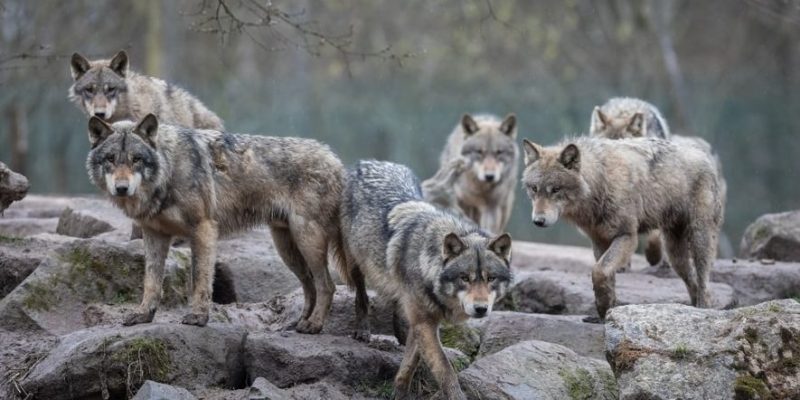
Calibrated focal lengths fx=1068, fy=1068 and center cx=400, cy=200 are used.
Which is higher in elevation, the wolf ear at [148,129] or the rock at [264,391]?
the wolf ear at [148,129]

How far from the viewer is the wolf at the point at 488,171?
14016 millimetres

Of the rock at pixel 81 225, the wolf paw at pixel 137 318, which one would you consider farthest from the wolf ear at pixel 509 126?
the wolf paw at pixel 137 318

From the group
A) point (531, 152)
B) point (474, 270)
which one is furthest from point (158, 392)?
point (531, 152)

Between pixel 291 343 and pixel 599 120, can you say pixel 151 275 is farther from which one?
pixel 599 120

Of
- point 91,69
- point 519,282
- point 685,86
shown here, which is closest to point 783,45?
point 685,86

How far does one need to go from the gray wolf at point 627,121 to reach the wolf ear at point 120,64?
15.9 feet

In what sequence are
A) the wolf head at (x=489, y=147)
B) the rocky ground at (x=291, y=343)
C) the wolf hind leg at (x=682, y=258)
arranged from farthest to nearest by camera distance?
the wolf head at (x=489, y=147) < the wolf hind leg at (x=682, y=258) < the rocky ground at (x=291, y=343)

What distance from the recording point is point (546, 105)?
75.5ft

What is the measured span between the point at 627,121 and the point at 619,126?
0.11m

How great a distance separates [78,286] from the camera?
8172 millimetres

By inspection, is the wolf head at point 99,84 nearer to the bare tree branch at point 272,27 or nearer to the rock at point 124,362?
the bare tree branch at point 272,27

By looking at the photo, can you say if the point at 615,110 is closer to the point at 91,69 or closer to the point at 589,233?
the point at 589,233

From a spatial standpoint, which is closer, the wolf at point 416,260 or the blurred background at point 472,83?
the wolf at point 416,260

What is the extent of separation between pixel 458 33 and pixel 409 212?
77.5 feet
